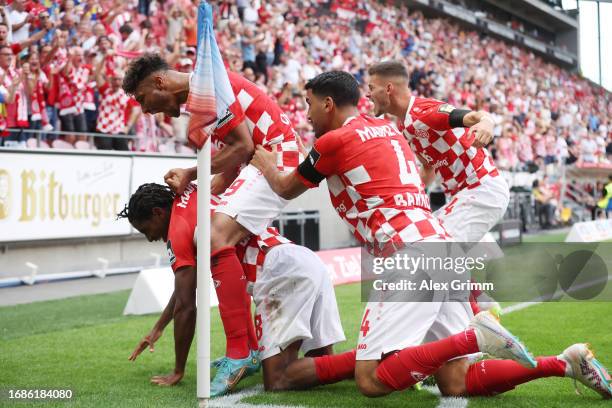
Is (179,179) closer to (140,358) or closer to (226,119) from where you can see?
(226,119)

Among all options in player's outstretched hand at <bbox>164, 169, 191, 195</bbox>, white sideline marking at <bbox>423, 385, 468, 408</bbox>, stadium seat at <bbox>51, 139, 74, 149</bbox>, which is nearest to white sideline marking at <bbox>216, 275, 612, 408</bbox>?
white sideline marking at <bbox>423, 385, 468, 408</bbox>

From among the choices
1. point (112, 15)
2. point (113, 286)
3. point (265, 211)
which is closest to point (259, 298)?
point (265, 211)

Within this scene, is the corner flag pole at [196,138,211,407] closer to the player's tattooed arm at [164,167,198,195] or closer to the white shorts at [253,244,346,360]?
the white shorts at [253,244,346,360]

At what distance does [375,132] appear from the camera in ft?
13.4

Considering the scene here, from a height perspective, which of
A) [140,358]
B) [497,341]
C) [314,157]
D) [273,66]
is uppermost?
[273,66]

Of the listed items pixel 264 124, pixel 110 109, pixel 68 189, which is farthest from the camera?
pixel 110 109

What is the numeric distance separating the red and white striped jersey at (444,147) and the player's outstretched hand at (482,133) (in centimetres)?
84

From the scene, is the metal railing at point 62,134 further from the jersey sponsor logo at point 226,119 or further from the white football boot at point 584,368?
the white football boot at point 584,368

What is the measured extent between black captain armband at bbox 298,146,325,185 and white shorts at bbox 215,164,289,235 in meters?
0.57

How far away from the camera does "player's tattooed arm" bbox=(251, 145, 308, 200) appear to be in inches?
163

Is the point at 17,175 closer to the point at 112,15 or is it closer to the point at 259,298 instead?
the point at 112,15

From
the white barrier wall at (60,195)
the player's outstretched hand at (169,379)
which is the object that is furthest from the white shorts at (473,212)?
the white barrier wall at (60,195)

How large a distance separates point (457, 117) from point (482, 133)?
2.40 ft

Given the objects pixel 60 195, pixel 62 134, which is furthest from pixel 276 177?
pixel 62 134
